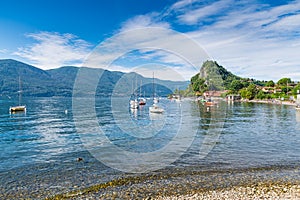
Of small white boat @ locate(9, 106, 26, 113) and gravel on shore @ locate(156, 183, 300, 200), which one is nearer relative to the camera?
gravel on shore @ locate(156, 183, 300, 200)

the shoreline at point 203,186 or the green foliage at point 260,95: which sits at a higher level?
the green foliage at point 260,95

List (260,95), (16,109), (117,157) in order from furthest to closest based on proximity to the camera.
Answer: (260,95) → (16,109) → (117,157)

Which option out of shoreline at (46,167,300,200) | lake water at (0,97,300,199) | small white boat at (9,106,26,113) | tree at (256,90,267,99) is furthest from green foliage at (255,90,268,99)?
shoreline at (46,167,300,200)

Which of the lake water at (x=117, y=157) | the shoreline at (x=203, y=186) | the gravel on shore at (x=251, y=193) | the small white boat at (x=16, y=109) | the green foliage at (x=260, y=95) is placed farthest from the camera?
the green foliage at (x=260, y=95)

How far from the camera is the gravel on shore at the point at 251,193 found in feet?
40.9

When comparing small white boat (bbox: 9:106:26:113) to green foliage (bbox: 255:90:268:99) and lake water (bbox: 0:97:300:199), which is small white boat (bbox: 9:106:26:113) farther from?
green foliage (bbox: 255:90:268:99)

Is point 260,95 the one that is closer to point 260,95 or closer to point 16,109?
point 260,95

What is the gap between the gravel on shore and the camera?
1245cm

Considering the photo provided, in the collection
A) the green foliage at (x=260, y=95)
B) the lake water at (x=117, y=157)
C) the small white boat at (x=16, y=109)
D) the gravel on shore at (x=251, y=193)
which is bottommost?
the lake water at (x=117, y=157)

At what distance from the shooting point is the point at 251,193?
42.7 feet

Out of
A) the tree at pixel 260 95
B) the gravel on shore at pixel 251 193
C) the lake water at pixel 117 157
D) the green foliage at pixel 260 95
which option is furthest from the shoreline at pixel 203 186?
the tree at pixel 260 95

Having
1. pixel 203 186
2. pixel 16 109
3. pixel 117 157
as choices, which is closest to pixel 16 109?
pixel 16 109

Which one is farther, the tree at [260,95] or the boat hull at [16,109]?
the tree at [260,95]

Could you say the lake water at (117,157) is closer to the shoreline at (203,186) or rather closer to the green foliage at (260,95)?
the shoreline at (203,186)
